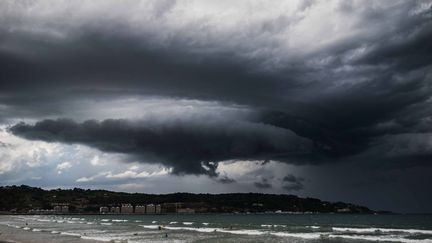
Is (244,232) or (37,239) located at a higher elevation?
(37,239)

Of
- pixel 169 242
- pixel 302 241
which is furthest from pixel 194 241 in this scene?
pixel 302 241

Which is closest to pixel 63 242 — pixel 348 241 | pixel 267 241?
pixel 267 241

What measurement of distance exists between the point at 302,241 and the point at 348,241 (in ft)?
17.4

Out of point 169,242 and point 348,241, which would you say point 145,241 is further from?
point 348,241

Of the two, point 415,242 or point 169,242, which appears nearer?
point 415,242

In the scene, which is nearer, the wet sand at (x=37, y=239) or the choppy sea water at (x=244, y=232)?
the wet sand at (x=37, y=239)

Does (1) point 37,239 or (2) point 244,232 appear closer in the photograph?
(1) point 37,239

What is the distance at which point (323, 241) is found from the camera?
59.0m

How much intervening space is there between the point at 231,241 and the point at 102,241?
15.7 m

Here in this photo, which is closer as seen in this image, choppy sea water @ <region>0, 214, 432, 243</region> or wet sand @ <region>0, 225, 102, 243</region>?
wet sand @ <region>0, 225, 102, 243</region>

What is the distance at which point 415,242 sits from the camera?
56562 millimetres

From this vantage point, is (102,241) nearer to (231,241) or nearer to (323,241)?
(231,241)

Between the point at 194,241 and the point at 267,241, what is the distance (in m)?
9.09

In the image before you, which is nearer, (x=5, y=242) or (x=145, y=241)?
(x=5, y=242)
